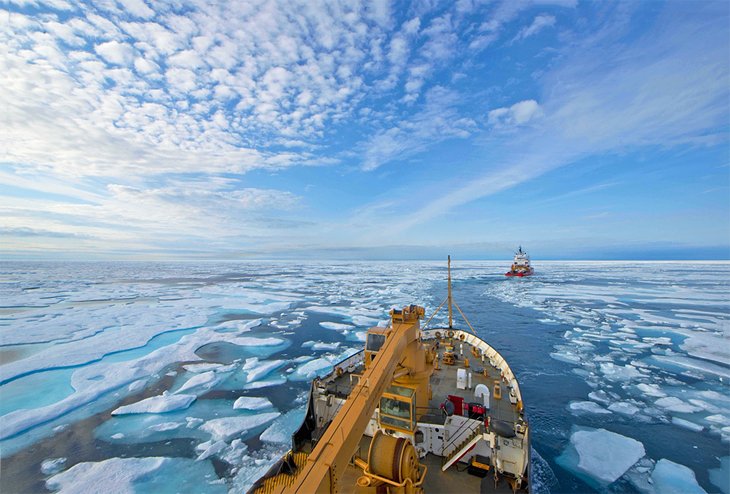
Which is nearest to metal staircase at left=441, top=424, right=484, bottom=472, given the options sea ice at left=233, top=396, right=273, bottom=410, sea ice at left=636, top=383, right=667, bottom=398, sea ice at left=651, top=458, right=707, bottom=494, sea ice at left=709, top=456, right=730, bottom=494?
sea ice at left=651, top=458, right=707, bottom=494

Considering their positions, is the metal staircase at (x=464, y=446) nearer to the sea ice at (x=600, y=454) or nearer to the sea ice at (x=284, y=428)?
the sea ice at (x=600, y=454)

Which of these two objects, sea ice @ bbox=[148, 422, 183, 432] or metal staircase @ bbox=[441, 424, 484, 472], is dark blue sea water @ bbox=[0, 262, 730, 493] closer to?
sea ice @ bbox=[148, 422, 183, 432]

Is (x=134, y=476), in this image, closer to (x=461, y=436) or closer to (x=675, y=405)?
(x=461, y=436)

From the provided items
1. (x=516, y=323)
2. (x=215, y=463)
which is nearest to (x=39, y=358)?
(x=215, y=463)

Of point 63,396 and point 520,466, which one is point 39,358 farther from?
point 520,466

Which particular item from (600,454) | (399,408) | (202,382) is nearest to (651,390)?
(600,454)

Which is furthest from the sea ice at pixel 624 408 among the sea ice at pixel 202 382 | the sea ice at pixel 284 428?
the sea ice at pixel 202 382

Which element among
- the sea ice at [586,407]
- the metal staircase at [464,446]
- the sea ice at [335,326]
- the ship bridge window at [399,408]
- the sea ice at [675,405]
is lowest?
the sea ice at [586,407]
